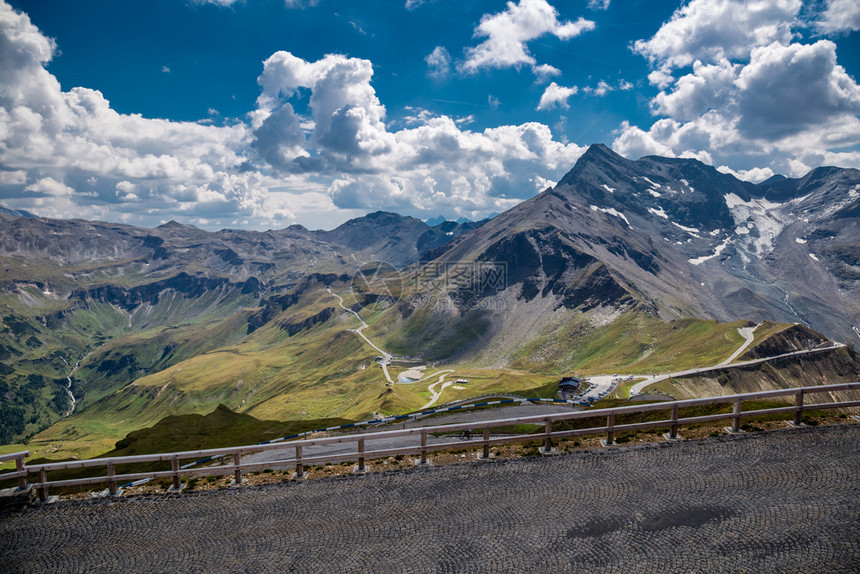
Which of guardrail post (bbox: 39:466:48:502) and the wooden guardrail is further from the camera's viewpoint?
guardrail post (bbox: 39:466:48:502)

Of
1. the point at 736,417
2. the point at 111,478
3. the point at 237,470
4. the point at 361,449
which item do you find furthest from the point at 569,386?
the point at 111,478

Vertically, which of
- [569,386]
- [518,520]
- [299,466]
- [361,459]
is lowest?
[569,386]

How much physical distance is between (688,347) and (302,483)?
619 feet

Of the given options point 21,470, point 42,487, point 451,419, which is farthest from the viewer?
point 451,419

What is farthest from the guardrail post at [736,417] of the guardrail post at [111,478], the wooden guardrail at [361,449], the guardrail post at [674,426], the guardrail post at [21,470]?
the guardrail post at [21,470]

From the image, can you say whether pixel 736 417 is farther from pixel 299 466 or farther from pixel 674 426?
pixel 299 466

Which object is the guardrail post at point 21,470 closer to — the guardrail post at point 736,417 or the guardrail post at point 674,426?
the guardrail post at point 674,426

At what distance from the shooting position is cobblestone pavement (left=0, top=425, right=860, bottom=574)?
14438 mm

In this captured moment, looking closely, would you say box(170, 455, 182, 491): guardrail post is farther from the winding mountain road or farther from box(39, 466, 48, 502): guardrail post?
the winding mountain road

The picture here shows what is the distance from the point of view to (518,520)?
53.9 ft

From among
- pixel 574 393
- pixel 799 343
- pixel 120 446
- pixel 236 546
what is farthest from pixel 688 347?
pixel 236 546

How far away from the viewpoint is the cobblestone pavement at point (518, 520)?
1444cm

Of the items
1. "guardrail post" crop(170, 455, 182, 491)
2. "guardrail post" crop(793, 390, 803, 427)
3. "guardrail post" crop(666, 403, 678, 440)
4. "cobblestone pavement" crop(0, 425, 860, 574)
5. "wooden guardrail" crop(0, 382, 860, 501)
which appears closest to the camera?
"cobblestone pavement" crop(0, 425, 860, 574)

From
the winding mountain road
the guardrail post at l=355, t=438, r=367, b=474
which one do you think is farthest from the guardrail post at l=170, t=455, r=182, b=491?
the winding mountain road
